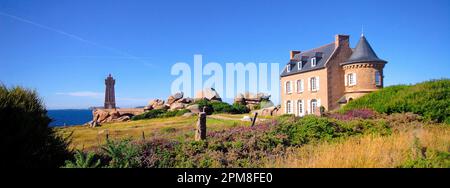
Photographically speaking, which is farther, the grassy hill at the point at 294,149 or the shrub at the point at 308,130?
the shrub at the point at 308,130

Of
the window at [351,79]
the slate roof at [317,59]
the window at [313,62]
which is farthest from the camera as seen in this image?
the window at [313,62]

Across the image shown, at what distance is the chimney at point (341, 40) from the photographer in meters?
31.0

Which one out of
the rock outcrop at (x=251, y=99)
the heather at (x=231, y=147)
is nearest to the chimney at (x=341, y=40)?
the rock outcrop at (x=251, y=99)

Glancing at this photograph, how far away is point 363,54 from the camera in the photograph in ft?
96.8

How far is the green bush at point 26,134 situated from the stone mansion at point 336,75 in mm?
24756

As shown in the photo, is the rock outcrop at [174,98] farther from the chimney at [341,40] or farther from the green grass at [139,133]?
the chimney at [341,40]

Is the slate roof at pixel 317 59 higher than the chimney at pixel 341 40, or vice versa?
the chimney at pixel 341 40

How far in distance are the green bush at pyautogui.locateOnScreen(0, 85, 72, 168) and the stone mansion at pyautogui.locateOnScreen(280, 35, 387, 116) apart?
81.2ft

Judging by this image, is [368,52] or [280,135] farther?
[368,52]

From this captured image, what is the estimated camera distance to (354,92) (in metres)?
29.5

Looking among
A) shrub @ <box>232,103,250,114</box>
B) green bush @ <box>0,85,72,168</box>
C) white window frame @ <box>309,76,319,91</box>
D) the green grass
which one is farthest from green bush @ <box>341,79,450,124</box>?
shrub @ <box>232,103,250,114</box>

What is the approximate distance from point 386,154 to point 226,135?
5016 millimetres
